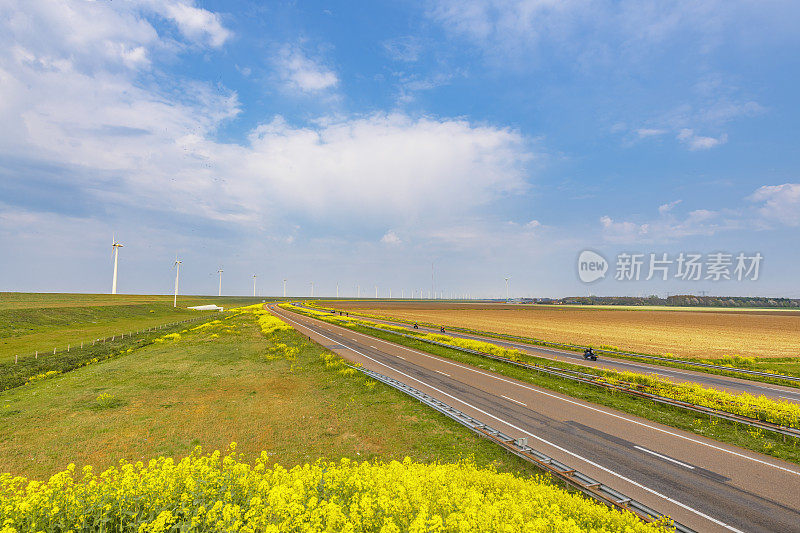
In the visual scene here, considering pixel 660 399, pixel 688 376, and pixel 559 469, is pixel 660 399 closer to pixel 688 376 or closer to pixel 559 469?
pixel 688 376

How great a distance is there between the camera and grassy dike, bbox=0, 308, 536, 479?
17.1 m

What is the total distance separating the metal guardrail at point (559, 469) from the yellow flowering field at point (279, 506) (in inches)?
97.2

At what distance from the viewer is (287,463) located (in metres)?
16.2

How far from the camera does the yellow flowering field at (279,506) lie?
6.88m

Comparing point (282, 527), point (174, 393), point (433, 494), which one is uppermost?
point (282, 527)

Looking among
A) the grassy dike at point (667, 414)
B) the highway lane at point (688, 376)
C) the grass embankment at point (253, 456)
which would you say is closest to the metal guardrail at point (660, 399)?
the grassy dike at point (667, 414)

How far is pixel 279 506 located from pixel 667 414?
A: 2564 centimetres

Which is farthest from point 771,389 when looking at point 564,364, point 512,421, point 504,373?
point 512,421

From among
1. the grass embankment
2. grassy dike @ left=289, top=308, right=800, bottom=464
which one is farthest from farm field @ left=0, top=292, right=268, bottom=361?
grassy dike @ left=289, top=308, right=800, bottom=464

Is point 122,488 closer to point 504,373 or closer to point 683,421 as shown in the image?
point 683,421

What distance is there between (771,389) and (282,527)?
41.5m

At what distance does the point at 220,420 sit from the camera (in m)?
21.4

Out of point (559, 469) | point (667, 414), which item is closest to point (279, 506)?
point (559, 469)

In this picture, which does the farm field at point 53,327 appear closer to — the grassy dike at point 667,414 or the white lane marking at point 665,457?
→ the grassy dike at point 667,414
